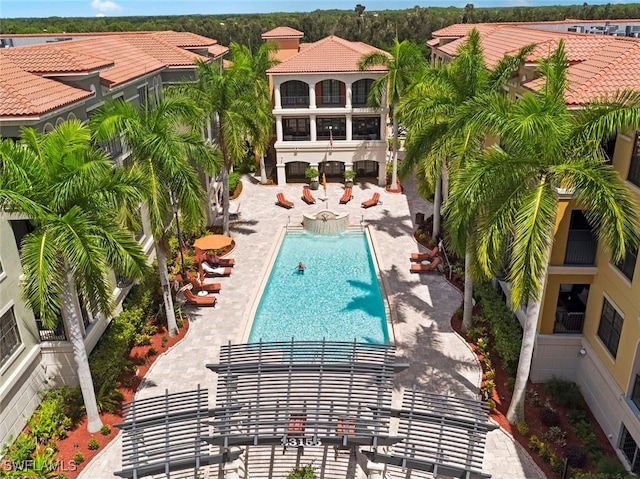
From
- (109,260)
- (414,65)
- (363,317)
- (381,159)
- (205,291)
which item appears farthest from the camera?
(381,159)

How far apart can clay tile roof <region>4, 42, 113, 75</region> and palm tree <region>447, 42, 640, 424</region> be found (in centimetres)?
1519

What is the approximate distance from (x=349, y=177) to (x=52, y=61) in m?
23.2

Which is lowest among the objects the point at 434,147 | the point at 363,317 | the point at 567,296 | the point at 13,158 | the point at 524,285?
the point at 363,317

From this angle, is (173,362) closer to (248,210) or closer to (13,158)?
(13,158)

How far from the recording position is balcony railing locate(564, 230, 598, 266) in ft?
56.4

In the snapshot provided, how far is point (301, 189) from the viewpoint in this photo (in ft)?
133

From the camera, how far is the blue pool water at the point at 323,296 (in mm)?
22531

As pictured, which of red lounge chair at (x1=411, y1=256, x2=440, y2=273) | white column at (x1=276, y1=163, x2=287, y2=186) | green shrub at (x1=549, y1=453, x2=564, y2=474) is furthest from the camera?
white column at (x1=276, y1=163, x2=287, y2=186)

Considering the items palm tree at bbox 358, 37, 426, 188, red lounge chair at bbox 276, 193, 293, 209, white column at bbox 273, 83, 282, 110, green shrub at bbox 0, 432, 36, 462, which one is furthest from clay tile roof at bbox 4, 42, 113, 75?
palm tree at bbox 358, 37, 426, 188

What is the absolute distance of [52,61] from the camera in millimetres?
20578

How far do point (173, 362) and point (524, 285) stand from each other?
13.4m

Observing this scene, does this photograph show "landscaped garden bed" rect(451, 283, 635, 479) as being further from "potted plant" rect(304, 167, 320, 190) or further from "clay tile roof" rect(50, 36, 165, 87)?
"potted plant" rect(304, 167, 320, 190)

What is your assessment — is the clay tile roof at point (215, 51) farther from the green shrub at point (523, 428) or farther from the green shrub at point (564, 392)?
the green shrub at point (523, 428)

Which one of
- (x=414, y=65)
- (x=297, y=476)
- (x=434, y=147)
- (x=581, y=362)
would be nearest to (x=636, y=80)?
(x=434, y=147)
